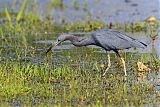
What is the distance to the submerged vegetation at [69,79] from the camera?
716cm

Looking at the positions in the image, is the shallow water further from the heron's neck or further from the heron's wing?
the heron's wing

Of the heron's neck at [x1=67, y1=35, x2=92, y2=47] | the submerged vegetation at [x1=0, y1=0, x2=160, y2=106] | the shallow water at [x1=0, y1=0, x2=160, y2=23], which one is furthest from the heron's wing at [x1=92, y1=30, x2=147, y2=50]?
the shallow water at [x1=0, y1=0, x2=160, y2=23]

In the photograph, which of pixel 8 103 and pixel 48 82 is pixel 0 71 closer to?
pixel 48 82

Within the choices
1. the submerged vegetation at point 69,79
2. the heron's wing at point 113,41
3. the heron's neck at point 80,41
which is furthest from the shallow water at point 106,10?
the heron's wing at point 113,41

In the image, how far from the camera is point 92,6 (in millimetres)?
16625

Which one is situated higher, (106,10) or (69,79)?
(106,10)

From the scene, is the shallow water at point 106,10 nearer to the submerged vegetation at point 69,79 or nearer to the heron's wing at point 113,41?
the submerged vegetation at point 69,79

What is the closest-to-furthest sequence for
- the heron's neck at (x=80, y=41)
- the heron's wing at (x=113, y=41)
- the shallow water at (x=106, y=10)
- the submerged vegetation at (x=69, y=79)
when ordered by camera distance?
1. the submerged vegetation at (x=69, y=79)
2. the heron's wing at (x=113, y=41)
3. the heron's neck at (x=80, y=41)
4. the shallow water at (x=106, y=10)

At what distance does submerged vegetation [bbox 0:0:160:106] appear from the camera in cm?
716

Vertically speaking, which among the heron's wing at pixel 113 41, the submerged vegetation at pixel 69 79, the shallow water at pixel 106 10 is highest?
the shallow water at pixel 106 10

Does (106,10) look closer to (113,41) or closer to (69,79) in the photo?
(113,41)

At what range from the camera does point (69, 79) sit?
8.31m

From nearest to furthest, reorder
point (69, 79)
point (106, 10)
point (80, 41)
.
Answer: point (69, 79)
point (80, 41)
point (106, 10)

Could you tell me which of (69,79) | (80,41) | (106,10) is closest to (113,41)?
(80,41)
